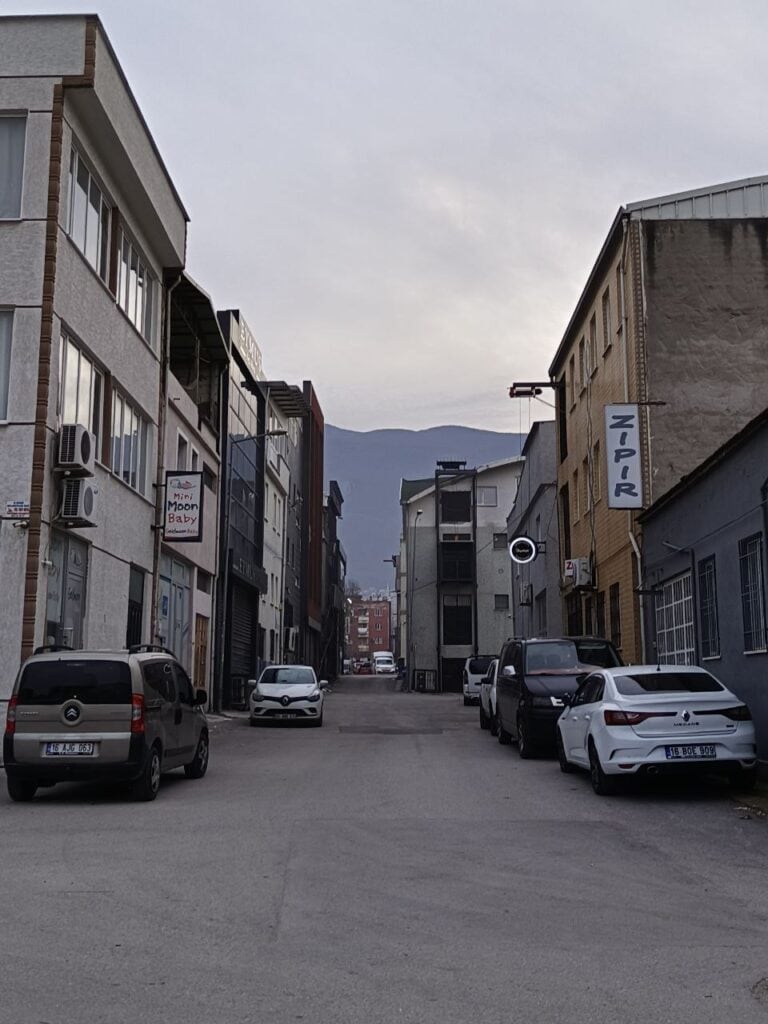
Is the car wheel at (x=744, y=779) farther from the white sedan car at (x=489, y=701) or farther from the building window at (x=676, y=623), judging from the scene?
the white sedan car at (x=489, y=701)

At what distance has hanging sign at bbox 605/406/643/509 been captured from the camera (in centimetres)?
2248

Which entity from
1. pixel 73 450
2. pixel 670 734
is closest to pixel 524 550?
pixel 73 450

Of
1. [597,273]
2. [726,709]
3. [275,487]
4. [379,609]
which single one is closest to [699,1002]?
[726,709]

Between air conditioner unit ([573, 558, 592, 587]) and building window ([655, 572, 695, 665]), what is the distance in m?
7.01

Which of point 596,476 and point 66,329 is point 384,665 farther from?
point 66,329

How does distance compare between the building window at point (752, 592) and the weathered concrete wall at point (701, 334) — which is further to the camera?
the weathered concrete wall at point (701, 334)

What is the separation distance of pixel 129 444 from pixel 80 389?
3903 mm

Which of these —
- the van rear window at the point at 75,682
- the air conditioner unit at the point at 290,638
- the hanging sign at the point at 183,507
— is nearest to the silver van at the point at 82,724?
the van rear window at the point at 75,682

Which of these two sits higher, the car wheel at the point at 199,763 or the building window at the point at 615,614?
the building window at the point at 615,614

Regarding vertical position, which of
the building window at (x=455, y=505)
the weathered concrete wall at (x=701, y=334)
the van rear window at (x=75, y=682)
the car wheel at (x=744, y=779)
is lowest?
the car wheel at (x=744, y=779)

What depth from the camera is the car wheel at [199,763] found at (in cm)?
1491

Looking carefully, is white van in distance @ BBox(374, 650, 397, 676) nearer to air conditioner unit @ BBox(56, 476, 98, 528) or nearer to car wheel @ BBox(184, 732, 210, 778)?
air conditioner unit @ BBox(56, 476, 98, 528)

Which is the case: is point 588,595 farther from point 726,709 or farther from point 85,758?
point 85,758

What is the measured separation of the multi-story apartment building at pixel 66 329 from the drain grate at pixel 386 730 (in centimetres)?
596
